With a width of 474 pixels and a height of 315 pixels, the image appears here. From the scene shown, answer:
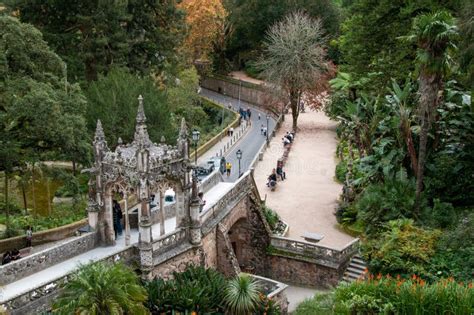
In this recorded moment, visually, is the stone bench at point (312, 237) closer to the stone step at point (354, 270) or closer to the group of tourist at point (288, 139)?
the stone step at point (354, 270)

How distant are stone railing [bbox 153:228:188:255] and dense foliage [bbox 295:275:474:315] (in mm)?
6541

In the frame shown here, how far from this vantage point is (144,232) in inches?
801

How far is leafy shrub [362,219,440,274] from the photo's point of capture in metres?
23.1

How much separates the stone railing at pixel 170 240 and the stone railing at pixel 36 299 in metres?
4.13

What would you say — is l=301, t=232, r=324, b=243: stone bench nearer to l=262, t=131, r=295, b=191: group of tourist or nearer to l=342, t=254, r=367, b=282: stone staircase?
l=342, t=254, r=367, b=282: stone staircase

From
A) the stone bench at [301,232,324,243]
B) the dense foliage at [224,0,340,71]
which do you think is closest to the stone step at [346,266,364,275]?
the stone bench at [301,232,324,243]

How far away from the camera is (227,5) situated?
74.5 m

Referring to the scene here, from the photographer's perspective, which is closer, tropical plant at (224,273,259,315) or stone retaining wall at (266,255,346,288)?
tropical plant at (224,273,259,315)

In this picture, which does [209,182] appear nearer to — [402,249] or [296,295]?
[296,295]

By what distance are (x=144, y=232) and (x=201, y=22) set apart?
1825 inches

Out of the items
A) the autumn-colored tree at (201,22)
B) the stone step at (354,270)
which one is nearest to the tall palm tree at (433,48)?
the stone step at (354,270)

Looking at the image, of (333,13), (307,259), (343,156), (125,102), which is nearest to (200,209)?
(307,259)

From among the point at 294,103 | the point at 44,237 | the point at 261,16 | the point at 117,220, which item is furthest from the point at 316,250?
the point at 261,16

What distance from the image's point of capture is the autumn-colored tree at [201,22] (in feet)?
206
